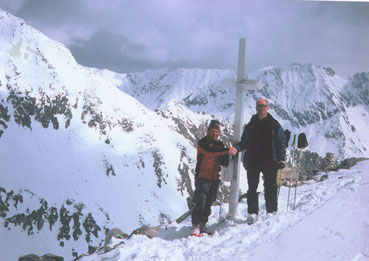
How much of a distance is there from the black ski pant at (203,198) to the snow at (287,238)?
344 millimetres

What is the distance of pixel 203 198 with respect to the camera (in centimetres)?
486

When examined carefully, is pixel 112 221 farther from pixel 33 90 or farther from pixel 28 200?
pixel 33 90

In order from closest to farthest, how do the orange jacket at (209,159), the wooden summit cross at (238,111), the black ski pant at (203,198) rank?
the black ski pant at (203,198) → the orange jacket at (209,159) → the wooden summit cross at (238,111)

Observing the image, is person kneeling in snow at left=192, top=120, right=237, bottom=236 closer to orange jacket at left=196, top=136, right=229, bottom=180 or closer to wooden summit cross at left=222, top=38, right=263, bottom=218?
orange jacket at left=196, top=136, right=229, bottom=180

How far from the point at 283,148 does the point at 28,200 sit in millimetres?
115994

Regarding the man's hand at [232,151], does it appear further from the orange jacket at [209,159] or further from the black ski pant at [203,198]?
the black ski pant at [203,198]

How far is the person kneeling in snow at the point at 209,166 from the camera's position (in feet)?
16.1

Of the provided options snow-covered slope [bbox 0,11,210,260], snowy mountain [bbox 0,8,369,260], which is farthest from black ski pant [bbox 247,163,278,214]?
snow-covered slope [bbox 0,11,210,260]

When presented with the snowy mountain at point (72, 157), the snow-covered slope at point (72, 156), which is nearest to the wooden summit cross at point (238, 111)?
the snowy mountain at point (72, 157)

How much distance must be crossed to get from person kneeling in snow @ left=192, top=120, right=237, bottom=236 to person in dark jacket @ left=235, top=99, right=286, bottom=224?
0.35 m

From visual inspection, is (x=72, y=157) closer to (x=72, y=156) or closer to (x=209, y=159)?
(x=72, y=156)

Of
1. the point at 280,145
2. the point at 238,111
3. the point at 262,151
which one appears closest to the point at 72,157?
the point at 238,111

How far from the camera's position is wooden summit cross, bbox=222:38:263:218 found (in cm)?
522

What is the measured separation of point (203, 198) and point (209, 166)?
0.54m
